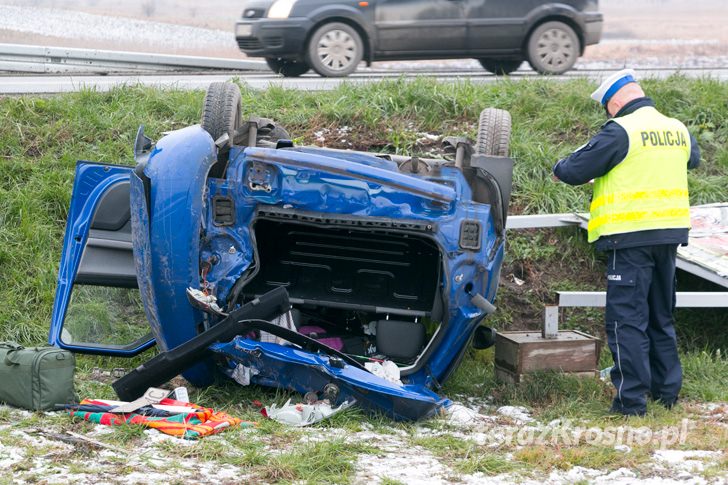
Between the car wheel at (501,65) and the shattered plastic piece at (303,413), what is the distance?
26.5 feet

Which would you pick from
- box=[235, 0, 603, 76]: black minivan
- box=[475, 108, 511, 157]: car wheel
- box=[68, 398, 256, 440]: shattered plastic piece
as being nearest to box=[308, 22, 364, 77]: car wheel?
box=[235, 0, 603, 76]: black minivan

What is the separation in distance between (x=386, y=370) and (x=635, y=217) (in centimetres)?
143

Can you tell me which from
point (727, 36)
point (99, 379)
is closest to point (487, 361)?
point (99, 379)

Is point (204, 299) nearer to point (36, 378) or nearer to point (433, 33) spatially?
point (36, 378)

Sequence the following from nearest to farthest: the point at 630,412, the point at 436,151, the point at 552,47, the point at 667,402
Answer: the point at 630,412
the point at 667,402
the point at 436,151
the point at 552,47

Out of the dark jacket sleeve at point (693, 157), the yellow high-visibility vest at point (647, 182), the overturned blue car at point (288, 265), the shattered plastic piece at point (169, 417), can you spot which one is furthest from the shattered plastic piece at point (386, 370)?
the dark jacket sleeve at point (693, 157)

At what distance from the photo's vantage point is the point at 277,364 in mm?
4629

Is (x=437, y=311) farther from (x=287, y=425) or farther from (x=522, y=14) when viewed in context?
(x=522, y=14)

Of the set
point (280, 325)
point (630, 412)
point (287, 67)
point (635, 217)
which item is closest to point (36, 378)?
point (280, 325)

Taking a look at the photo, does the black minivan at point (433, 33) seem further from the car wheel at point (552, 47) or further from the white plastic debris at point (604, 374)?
the white plastic debris at point (604, 374)

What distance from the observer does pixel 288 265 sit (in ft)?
18.0

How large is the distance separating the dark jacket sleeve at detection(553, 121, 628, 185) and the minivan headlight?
253 inches

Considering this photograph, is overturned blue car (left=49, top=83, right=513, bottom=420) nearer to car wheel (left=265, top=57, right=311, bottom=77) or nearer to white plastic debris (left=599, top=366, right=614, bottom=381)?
white plastic debris (left=599, top=366, right=614, bottom=381)

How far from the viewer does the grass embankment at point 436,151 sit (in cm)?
540
